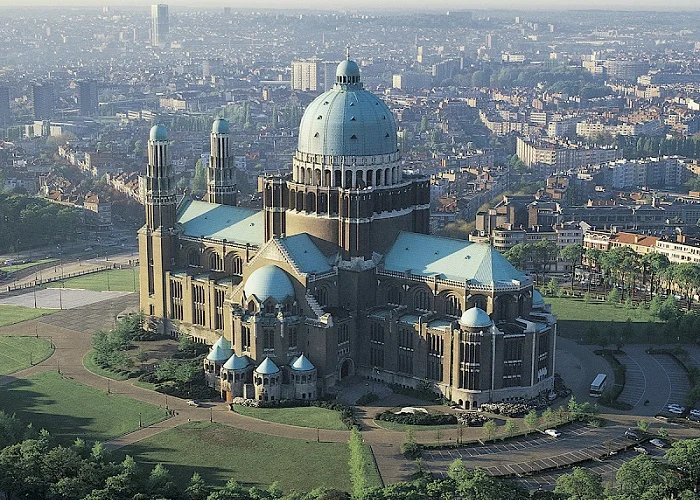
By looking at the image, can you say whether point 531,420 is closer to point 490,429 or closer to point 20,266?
point 490,429

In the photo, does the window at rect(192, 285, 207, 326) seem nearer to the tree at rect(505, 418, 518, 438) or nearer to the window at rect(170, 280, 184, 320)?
the window at rect(170, 280, 184, 320)

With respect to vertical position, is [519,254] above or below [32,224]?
above

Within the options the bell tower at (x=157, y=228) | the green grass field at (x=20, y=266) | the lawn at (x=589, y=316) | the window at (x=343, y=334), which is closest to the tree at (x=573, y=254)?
the lawn at (x=589, y=316)

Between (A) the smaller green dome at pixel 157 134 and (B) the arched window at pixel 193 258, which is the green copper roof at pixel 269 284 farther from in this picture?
(A) the smaller green dome at pixel 157 134

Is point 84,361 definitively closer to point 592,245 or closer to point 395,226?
point 395,226

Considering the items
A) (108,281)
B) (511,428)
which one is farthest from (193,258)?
(511,428)

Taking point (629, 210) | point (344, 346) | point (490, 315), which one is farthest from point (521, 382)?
point (629, 210)
